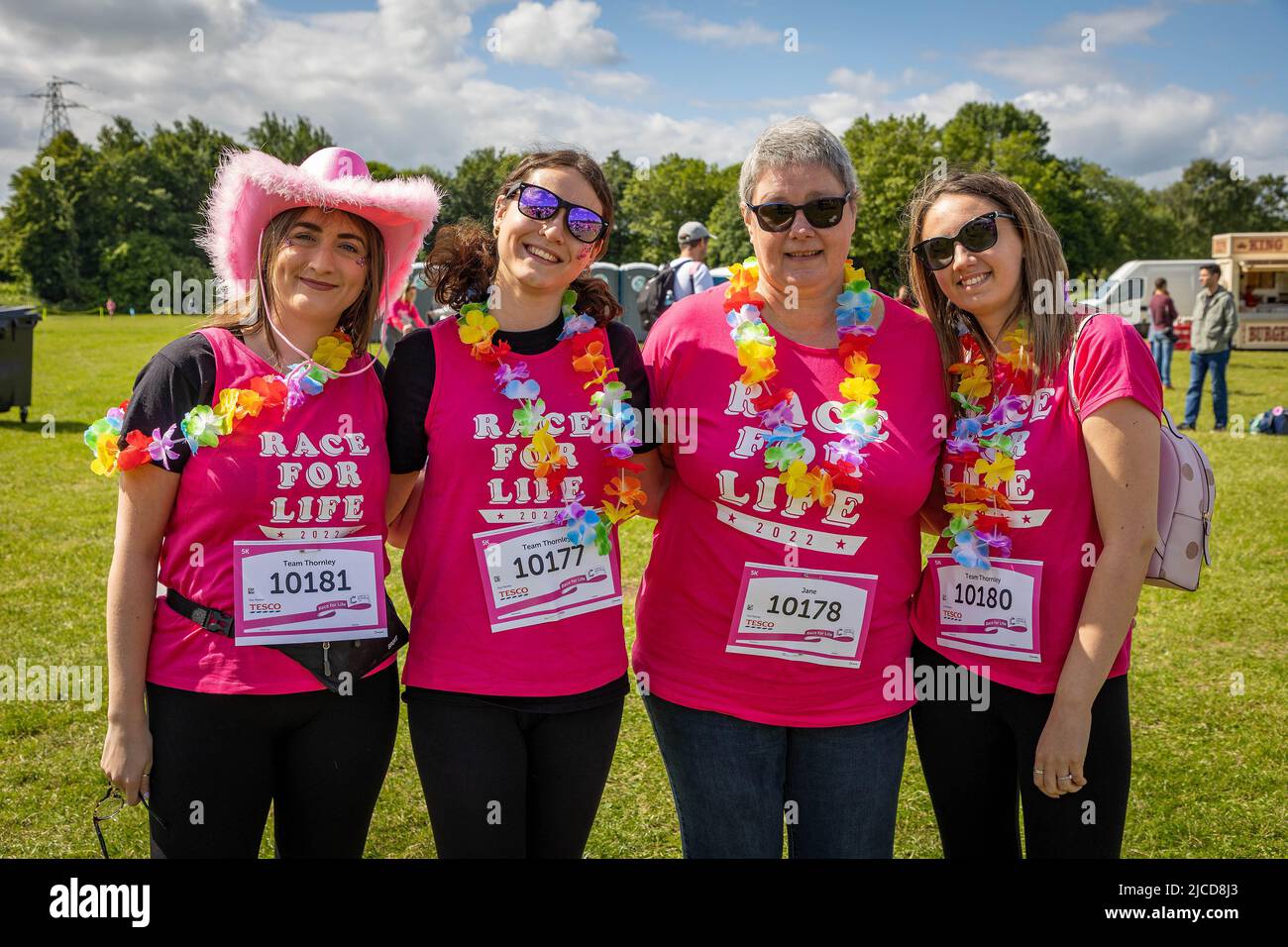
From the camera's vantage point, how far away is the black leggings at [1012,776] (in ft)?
7.14

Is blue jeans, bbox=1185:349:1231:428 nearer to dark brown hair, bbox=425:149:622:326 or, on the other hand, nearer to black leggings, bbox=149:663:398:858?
dark brown hair, bbox=425:149:622:326

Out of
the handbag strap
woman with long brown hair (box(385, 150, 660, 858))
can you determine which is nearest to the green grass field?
woman with long brown hair (box(385, 150, 660, 858))

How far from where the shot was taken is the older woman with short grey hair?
2.20 m

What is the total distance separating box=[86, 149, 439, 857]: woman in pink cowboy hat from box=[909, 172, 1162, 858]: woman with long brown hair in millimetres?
1400

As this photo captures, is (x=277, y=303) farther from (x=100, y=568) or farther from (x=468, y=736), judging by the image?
(x=100, y=568)


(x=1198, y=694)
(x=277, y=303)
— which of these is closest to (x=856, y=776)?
(x=277, y=303)

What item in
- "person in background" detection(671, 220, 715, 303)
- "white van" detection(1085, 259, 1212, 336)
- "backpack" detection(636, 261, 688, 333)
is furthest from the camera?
"white van" detection(1085, 259, 1212, 336)

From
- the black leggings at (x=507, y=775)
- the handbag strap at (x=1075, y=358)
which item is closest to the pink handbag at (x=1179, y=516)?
the handbag strap at (x=1075, y=358)

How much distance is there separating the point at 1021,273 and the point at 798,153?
25.9 inches

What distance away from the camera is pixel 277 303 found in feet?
7.54

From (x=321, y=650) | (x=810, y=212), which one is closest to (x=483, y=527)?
(x=321, y=650)

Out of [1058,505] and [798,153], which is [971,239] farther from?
[1058,505]

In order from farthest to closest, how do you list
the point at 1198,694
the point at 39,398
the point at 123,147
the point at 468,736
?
the point at 123,147
the point at 39,398
the point at 1198,694
the point at 468,736
